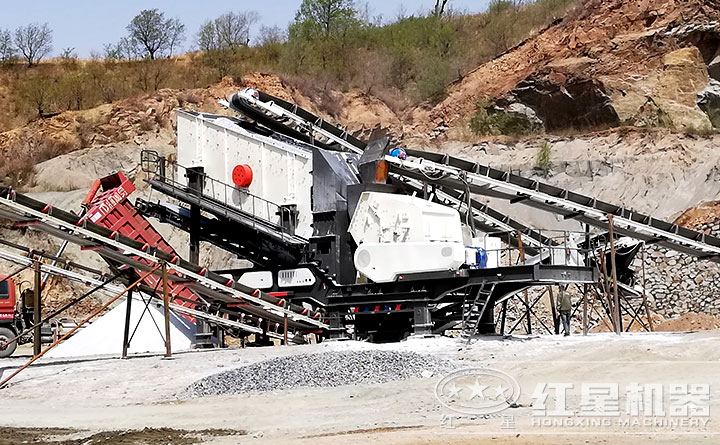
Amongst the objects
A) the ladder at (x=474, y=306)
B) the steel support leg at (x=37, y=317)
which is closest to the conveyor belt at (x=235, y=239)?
the ladder at (x=474, y=306)

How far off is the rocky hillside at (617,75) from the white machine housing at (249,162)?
1962cm

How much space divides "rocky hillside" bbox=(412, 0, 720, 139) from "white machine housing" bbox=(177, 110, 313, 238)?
19.6 meters

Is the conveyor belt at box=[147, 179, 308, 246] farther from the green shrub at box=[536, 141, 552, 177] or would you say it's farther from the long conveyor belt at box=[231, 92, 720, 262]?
the green shrub at box=[536, 141, 552, 177]

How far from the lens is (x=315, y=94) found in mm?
47250

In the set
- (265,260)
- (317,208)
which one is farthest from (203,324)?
(317,208)

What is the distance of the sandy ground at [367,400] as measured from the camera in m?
10.2

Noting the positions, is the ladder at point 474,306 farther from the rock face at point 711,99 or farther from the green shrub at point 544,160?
the rock face at point 711,99

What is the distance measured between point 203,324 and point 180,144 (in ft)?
17.3

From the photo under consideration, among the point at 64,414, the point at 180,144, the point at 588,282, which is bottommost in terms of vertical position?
the point at 64,414

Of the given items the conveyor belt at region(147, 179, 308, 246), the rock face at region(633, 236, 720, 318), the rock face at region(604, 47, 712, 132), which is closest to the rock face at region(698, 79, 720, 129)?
the rock face at region(604, 47, 712, 132)

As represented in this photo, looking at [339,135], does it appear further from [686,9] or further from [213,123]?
[686,9]

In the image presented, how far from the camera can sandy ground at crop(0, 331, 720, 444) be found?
10.2 m

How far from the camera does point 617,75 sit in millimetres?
40906

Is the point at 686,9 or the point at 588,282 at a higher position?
the point at 686,9
